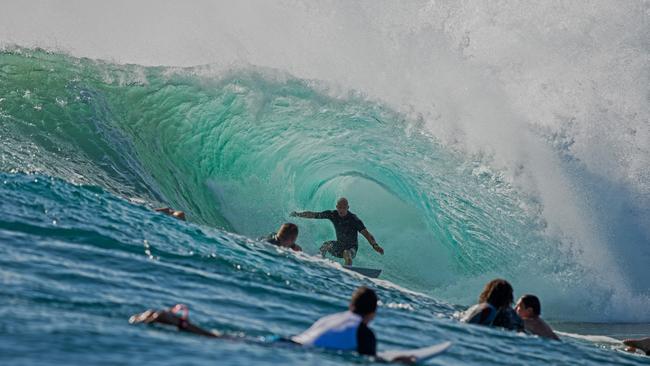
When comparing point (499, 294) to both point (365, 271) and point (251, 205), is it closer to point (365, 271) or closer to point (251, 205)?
point (365, 271)

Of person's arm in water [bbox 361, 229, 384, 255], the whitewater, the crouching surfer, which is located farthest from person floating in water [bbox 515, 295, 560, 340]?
person's arm in water [bbox 361, 229, 384, 255]

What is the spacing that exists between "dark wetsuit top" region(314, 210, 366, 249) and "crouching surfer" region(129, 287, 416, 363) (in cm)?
1027

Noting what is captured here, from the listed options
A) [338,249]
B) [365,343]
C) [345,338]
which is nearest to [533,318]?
[365,343]

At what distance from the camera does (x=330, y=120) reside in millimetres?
23922

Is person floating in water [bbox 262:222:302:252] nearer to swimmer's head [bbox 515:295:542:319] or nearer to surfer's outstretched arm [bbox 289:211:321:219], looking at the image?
surfer's outstretched arm [bbox 289:211:321:219]

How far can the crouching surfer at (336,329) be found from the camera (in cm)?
884

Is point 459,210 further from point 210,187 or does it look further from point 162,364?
point 162,364

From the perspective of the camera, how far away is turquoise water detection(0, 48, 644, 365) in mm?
11250

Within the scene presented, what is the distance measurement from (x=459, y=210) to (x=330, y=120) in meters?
3.81

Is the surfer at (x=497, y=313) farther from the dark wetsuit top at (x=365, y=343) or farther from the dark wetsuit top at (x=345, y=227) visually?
the dark wetsuit top at (x=345, y=227)

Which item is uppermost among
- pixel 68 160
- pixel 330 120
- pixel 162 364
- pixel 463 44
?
pixel 463 44

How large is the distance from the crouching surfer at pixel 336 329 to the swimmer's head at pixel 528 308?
176 inches

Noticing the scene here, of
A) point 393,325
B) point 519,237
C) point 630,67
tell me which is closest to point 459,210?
point 519,237

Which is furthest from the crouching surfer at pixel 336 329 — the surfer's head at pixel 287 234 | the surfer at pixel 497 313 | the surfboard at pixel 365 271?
the surfboard at pixel 365 271
